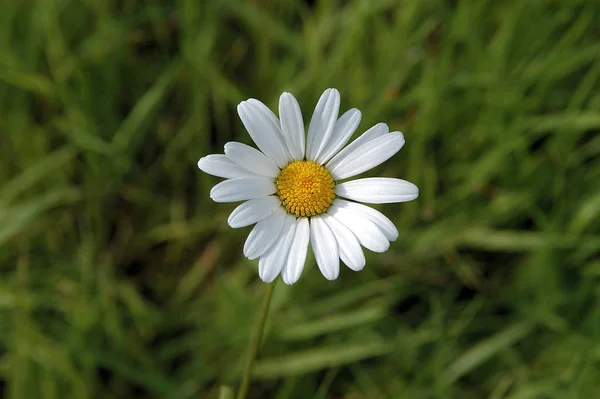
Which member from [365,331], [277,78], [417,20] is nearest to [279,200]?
[365,331]

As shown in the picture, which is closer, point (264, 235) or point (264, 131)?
point (264, 235)

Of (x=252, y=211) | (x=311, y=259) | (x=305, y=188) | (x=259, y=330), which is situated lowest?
(x=259, y=330)

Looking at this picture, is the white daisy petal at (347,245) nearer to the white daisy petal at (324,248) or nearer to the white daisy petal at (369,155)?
the white daisy petal at (324,248)

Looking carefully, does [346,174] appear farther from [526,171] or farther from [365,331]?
[526,171]

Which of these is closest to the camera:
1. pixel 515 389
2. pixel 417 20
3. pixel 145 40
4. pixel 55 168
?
pixel 515 389

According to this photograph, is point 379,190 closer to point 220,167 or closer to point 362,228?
point 362,228

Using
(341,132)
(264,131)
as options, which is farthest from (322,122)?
(264,131)

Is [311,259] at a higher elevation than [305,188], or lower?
higher
